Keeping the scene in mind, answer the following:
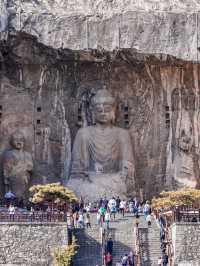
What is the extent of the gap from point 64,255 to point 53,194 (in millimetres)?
5397

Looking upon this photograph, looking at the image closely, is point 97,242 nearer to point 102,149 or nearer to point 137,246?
point 137,246

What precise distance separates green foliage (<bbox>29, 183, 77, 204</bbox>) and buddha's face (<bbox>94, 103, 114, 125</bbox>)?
465cm

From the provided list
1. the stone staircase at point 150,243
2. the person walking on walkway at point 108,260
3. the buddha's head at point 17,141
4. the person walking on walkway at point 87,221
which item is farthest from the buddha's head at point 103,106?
the person walking on walkway at point 108,260

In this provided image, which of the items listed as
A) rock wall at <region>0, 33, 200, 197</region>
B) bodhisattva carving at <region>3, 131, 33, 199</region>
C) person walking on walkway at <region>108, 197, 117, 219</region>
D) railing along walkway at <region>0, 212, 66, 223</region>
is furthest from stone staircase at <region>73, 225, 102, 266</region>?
rock wall at <region>0, 33, 200, 197</region>

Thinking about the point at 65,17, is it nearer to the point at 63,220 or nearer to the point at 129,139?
the point at 129,139

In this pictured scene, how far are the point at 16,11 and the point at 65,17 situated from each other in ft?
5.50

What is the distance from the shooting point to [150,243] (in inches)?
1308

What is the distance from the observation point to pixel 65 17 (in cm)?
3922

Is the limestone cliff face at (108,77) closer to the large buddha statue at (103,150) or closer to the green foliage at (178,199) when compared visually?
the large buddha statue at (103,150)

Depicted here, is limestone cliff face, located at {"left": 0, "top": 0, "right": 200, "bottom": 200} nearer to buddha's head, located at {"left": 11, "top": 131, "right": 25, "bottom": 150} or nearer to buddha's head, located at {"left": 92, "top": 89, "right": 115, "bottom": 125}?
buddha's head, located at {"left": 11, "top": 131, "right": 25, "bottom": 150}

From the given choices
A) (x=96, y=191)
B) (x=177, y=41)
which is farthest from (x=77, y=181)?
(x=177, y=41)

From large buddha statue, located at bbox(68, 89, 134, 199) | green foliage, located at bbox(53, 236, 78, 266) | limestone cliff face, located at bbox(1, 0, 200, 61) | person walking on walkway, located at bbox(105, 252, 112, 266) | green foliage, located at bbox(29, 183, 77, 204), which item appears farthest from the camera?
large buddha statue, located at bbox(68, 89, 134, 199)

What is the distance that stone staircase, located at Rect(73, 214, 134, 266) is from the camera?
32.5 meters

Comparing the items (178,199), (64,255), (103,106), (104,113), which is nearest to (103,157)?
(104,113)
